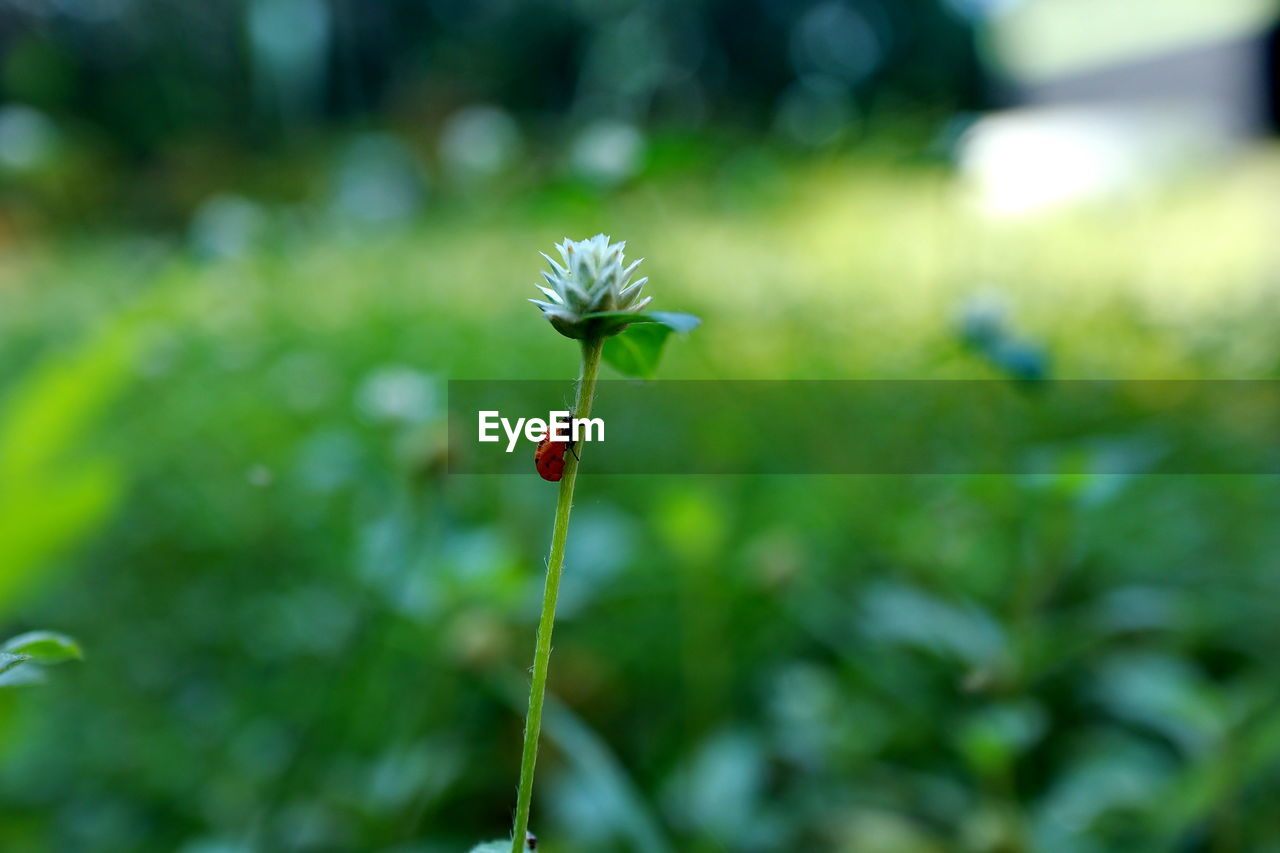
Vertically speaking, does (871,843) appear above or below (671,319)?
below

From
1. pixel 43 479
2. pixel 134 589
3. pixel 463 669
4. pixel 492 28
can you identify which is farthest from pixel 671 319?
pixel 492 28

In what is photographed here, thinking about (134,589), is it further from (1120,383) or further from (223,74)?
(223,74)

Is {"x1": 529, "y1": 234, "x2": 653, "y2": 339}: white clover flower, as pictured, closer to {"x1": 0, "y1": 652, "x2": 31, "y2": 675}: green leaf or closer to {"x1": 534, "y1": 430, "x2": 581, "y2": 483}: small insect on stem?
{"x1": 534, "y1": 430, "x2": 581, "y2": 483}: small insect on stem

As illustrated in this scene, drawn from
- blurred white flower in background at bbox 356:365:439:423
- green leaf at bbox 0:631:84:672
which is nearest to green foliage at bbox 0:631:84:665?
green leaf at bbox 0:631:84:672

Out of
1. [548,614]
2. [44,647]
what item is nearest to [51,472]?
[44,647]

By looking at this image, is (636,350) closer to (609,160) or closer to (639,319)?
(639,319)
